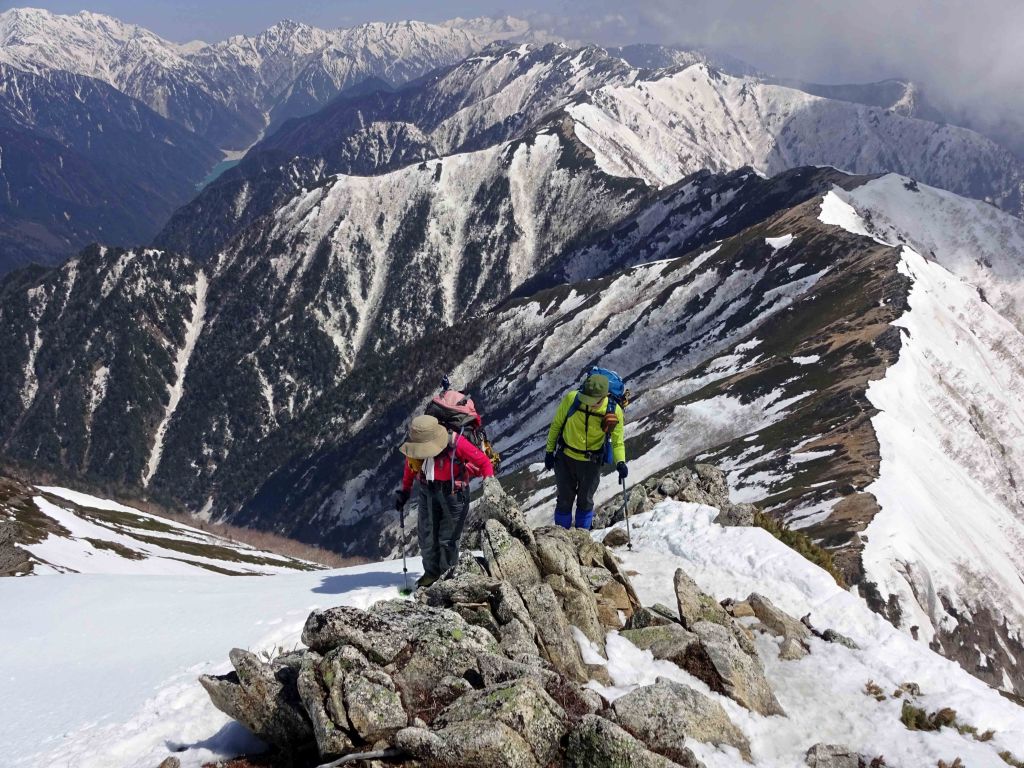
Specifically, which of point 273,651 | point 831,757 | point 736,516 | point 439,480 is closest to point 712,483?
point 736,516

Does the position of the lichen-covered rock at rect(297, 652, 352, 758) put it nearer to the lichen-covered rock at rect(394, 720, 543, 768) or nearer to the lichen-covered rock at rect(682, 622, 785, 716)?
the lichen-covered rock at rect(394, 720, 543, 768)

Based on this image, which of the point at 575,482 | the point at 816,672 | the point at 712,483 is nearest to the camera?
the point at 816,672

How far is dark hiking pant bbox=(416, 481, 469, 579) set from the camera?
18.0 meters

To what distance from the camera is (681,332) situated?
145m

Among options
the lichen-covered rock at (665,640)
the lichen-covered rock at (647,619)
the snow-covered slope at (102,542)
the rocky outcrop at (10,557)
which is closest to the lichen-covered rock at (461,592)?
the lichen-covered rock at (665,640)

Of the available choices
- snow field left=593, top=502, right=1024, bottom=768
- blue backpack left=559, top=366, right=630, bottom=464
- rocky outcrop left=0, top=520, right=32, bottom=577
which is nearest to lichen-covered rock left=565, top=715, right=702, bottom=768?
snow field left=593, top=502, right=1024, bottom=768

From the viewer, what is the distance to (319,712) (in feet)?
34.8

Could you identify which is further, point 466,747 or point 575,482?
point 575,482

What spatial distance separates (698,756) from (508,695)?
13.4ft

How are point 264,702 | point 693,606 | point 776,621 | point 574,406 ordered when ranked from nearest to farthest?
point 264,702
point 693,606
point 776,621
point 574,406

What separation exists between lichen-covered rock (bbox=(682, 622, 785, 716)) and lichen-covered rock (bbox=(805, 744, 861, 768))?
4.75ft

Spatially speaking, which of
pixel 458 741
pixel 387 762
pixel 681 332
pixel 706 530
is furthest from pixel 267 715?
pixel 681 332

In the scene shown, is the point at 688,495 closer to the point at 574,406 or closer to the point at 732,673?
the point at 574,406

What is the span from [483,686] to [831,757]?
7.08m
